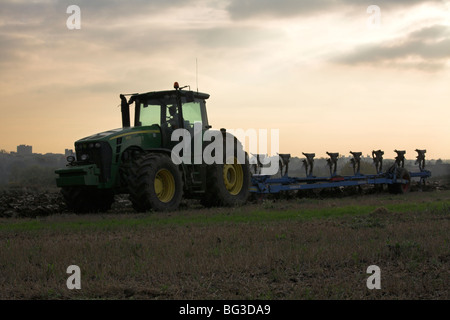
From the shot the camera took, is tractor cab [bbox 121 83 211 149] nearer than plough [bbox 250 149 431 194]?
Yes

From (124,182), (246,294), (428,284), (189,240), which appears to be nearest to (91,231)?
(189,240)

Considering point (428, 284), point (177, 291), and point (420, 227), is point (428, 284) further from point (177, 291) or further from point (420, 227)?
point (420, 227)

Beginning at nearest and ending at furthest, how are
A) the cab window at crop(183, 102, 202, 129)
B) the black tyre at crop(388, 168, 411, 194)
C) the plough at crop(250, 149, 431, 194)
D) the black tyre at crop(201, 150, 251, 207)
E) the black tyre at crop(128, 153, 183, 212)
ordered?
the black tyre at crop(128, 153, 183, 212) < the cab window at crop(183, 102, 202, 129) < the black tyre at crop(201, 150, 251, 207) < the plough at crop(250, 149, 431, 194) < the black tyre at crop(388, 168, 411, 194)

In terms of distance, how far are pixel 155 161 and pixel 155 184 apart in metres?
0.75

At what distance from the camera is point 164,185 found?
45.9 feet

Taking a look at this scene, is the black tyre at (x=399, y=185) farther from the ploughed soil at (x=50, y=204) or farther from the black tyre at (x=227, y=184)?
the black tyre at (x=227, y=184)

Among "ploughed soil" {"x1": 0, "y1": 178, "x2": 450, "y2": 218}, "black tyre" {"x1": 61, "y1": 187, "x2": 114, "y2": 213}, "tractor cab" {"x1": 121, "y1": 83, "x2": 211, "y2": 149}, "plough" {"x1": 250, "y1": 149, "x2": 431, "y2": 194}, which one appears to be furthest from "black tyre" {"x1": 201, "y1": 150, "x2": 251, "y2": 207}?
"black tyre" {"x1": 61, "y1": 187, "x2": 114, "y2": 213}

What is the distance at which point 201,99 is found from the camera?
1503 centimetres

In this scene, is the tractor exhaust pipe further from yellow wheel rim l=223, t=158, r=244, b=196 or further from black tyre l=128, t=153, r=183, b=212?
yellow wheel rim l=223, t=158, r=244, b=196

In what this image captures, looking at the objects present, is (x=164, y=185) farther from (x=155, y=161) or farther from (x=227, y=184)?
(x=227, y=184)

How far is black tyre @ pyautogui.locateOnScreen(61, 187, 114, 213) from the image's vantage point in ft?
46.1

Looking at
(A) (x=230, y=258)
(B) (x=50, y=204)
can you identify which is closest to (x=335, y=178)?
(B) (x=50, y=204)

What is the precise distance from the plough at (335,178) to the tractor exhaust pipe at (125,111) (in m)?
4.45

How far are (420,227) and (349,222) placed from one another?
1.52 metres
